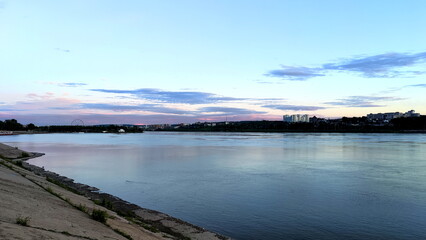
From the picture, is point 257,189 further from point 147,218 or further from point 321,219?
point 147,218

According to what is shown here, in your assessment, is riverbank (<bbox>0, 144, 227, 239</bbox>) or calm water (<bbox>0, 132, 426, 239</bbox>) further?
calm water (<bbox>0, 132, 426, 239</bbox>)

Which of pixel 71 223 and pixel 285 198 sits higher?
pixel 71 223

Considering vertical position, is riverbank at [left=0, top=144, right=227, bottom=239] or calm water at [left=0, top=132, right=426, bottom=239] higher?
riverbank at [left=0, top=144, right=227, bottom=239]

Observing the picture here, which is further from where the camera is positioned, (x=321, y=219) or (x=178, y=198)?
(x=178, y=198)

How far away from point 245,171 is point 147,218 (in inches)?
661

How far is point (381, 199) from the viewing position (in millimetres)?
17391

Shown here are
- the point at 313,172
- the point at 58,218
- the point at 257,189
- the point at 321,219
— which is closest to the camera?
the point at 58,218

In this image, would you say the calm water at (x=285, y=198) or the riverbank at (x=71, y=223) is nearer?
the riverbank at (x=71, y=223)

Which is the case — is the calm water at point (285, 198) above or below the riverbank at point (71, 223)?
below

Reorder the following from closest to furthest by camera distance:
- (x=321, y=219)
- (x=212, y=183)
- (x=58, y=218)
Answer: (x=58, y=218), (x=321, y=219), (x=212, y=183)

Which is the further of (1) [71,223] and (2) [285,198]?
(2) [285,198]

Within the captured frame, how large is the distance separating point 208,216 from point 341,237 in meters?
5.40

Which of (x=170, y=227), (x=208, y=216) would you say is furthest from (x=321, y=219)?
(x=170, y=227)

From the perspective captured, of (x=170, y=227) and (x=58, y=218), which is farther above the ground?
(x=58, y=218)
